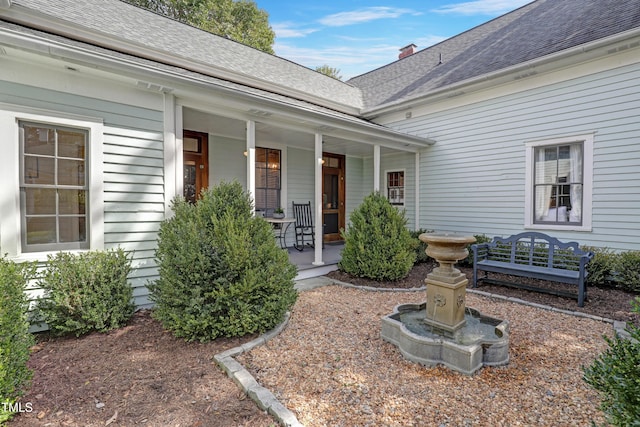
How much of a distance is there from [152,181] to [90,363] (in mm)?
2261

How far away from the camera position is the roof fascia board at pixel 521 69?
5.05 metres

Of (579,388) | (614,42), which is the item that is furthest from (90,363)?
(614,42)

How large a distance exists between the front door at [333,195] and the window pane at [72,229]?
234 inches

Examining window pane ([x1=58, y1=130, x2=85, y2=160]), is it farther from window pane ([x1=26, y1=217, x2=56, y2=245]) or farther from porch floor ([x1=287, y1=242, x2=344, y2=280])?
porch floor ([x1=287, y1=242, x2=344, y2=280])

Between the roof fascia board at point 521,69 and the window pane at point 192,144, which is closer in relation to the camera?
the roof fascia board at point 521,69

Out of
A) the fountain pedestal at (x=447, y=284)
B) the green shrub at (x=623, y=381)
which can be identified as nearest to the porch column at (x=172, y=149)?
the fountain pedestal at (x=447, y=284)

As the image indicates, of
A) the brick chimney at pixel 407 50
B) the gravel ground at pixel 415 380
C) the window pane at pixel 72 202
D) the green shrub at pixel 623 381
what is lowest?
the gravel ground at pixel 415 380

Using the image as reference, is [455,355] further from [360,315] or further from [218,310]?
[218,310]

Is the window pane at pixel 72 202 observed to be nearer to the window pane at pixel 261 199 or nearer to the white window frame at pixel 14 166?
the white window frame at pixel 14 166

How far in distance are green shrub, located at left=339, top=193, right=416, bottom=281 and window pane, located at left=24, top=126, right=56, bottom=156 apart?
14.0 ft

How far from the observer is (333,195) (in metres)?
9.14

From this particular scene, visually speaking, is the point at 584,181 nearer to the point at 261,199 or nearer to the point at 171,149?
the point at 261,199

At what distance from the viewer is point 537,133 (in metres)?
6.09

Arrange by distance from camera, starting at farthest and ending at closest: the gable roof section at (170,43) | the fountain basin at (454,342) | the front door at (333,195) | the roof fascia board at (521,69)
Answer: the front door at (333,195)
the roof fascia board at (521,69)
the gable roof section at (170,43)
the fountain basin at (454,342)
